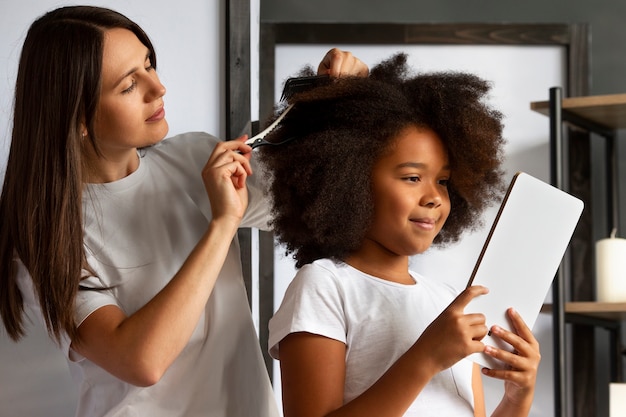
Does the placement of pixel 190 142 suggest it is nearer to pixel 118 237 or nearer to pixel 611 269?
pixel 118 237

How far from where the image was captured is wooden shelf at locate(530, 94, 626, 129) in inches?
69.0

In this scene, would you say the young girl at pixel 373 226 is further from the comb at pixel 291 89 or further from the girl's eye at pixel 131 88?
the girl's eye at pixel 131 88

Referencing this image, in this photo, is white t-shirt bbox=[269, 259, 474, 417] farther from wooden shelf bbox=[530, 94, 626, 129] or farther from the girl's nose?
wooden shelf bbox=[530, 94, 626, 129]

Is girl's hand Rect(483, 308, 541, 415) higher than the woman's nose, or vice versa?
the woman's nose

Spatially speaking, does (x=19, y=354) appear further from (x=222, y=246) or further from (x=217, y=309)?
(x=222, y=246)

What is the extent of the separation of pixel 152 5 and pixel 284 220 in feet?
1.76

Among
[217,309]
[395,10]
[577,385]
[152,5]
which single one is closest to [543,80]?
[395,10]

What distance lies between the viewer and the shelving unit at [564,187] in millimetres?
1729

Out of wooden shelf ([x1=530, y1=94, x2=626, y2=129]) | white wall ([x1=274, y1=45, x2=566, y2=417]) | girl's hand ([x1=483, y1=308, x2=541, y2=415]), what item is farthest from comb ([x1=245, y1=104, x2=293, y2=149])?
wooden shelf ([x1=530, y1=94, x2=626, y2=129])

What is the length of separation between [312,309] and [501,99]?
1.11 meters

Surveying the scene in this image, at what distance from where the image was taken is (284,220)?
106 centimetres

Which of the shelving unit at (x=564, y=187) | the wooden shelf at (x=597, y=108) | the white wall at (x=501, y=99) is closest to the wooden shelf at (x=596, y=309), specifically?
the shelving unit at (x=564, y=187)

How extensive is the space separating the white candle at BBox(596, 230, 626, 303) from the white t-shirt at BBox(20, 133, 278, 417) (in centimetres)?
94

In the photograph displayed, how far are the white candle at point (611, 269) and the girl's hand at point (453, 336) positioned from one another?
3.21 ft
